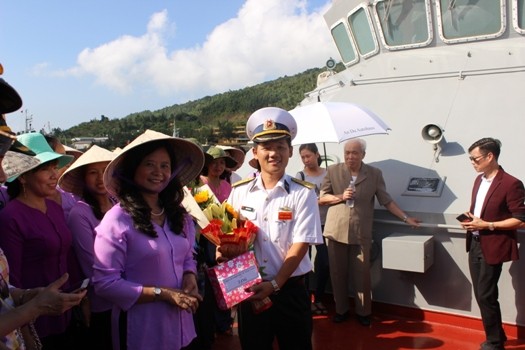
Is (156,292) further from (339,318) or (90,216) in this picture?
(339,318)

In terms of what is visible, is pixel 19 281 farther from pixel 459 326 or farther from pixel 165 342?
pixel 459 326

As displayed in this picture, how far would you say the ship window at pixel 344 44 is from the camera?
266 inches

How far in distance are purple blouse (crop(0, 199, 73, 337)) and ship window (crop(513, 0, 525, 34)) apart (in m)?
5.31

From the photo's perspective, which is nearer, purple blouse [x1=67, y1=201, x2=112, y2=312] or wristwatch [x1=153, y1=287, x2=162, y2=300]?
wristwatch [x1=153, y1=287, x2=162, y2=300]

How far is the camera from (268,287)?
255 cm

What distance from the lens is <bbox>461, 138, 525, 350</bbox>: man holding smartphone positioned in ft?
11.8

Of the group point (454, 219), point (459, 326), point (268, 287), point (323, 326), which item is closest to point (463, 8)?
point (454, 219)

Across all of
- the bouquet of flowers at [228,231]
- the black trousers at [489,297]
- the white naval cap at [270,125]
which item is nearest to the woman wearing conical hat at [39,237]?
the bouquet of flowers at [228,231]

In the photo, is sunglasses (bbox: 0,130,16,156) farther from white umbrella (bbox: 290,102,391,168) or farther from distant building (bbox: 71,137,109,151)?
distant building (bbox: 71,137,109,151)

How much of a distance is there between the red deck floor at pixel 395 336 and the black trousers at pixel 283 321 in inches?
59.5

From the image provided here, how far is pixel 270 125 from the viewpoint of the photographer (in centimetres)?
274

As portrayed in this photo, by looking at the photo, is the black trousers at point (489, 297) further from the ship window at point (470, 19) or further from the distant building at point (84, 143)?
the distant building at point (84, 143)

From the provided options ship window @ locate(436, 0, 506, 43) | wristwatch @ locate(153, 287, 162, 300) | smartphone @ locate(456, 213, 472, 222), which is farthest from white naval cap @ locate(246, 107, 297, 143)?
ship window @ locate(436, 0, 506, 43)

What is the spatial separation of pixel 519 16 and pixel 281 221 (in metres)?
4.40
